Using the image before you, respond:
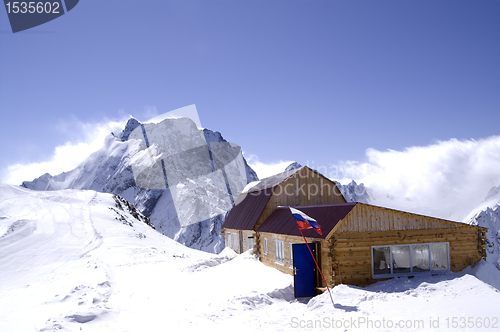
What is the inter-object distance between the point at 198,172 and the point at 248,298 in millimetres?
179345

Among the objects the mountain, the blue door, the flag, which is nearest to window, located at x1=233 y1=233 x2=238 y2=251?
the blue door

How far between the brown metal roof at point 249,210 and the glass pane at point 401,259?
33.3 ft

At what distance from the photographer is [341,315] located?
973 centimetres

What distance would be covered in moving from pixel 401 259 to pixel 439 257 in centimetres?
183

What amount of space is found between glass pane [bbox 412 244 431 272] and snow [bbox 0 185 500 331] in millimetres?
716

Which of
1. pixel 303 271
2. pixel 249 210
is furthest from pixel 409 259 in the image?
pixel 249 210

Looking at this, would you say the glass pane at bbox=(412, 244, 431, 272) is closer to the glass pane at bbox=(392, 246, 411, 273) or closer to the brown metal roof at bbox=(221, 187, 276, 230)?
the glass pane at bbox=(392, 246, 411, 273)

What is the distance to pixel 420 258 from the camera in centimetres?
1436

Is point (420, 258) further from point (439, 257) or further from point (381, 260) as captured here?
point (381, 260)

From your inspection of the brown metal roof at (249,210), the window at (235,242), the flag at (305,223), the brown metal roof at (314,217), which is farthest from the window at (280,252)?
the window at (235,242)

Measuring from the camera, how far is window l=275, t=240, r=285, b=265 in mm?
17672

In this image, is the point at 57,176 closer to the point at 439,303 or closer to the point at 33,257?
the point at 33,257

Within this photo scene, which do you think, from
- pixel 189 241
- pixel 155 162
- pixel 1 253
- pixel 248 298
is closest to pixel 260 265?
pixel 248 298

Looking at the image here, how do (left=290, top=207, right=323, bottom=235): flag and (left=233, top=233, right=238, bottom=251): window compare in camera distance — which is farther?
(left=233, top=233, right=238, bottom=251): window
